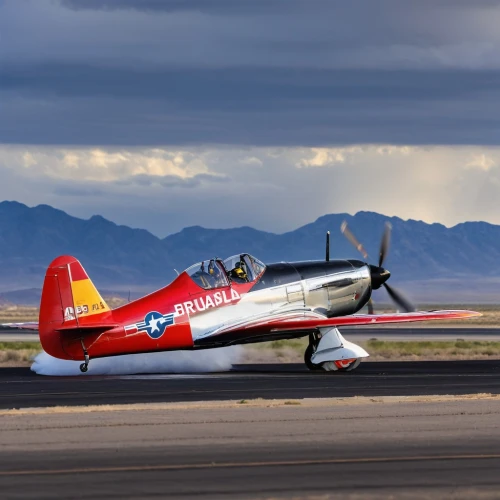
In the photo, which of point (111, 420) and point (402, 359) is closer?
point (111, 420)

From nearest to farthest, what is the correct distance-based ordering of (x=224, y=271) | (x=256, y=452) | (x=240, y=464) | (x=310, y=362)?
(x=240, y=464), (x=256, y=452), (x=224, y=271), (x=310, y=362)

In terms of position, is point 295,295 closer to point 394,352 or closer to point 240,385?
point 240,385

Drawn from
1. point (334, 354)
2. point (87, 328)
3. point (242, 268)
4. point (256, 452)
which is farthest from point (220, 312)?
point (256, 452)

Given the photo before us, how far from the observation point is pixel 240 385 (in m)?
27.9

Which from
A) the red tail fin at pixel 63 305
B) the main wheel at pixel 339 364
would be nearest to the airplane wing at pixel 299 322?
the main wheel at pixel 339 364

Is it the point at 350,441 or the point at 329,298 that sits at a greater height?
the point at 329,298

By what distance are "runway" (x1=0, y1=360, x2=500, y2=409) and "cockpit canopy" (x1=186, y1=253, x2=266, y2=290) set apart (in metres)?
2.45

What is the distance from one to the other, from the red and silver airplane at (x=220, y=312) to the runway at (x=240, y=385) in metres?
0.82

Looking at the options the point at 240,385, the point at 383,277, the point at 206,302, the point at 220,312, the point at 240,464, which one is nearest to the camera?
the point at 240,464

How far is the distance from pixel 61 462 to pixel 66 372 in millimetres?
17973

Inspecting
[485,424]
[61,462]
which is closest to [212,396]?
[485,424]

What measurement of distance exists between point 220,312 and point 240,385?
4.28 metres

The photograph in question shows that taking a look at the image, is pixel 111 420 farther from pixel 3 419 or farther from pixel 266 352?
pixel 266 352

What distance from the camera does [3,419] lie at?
2003cm
